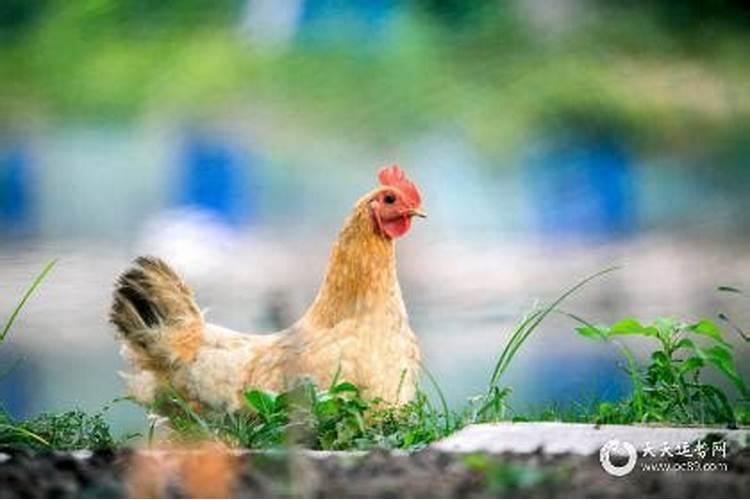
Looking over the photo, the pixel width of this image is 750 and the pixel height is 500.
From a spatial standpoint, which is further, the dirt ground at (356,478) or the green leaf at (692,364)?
the green leaf at (692,364)

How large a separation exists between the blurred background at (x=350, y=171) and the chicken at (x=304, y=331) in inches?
A: 2.7

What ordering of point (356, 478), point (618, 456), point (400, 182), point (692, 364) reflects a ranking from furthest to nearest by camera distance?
point (400, 182) → point (692, 364) → point (618, 456) → point (356, 478)

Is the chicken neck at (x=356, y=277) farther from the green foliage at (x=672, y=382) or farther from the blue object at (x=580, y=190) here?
the green foliage at (x=672, y=382)

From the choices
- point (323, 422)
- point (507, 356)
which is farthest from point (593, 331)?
point (323, 422)

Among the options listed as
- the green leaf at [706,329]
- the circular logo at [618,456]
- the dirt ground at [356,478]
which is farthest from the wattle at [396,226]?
the dirt ground at [356,478]

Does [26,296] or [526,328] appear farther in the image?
[526,328]

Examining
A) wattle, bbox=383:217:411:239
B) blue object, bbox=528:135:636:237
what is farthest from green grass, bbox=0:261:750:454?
wattle, bbox=383:217:411:239

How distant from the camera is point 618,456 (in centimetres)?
272

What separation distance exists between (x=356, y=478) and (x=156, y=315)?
6.55ft

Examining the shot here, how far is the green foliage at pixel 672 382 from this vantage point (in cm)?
386

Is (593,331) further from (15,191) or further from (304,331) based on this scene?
(15,191)

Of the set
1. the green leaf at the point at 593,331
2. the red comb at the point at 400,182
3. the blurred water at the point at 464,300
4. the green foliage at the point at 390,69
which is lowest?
the green leaf at the point at 593,331

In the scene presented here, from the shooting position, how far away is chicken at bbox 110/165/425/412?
4.22 metres

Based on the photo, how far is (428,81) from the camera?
435 cm
